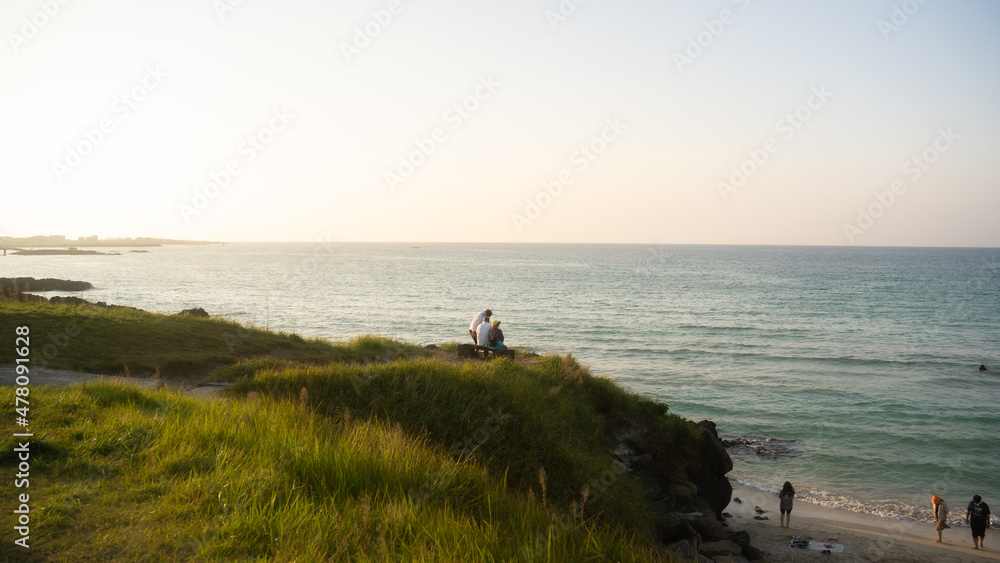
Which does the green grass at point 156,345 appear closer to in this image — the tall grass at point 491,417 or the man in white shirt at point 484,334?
the man in white shirt at point 484,334

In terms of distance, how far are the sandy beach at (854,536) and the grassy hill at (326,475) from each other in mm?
4828

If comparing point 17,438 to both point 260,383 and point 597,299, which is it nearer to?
point 260,383

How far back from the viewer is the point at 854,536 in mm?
13734

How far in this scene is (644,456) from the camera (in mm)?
12750

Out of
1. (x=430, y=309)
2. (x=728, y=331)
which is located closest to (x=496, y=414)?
(x=728, y=331)

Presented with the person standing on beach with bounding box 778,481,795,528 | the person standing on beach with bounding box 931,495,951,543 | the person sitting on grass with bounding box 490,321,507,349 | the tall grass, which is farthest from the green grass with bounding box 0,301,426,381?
the person standing on beach with bounding box 931,495,951,543

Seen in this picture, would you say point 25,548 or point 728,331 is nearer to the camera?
point 25,548

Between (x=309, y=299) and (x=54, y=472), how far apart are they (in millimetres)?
55429

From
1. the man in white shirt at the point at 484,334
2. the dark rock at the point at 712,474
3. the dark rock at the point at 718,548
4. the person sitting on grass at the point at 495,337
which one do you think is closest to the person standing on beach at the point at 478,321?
the man in white shirt at the point at 484,334

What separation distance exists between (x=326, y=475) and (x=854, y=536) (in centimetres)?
1431

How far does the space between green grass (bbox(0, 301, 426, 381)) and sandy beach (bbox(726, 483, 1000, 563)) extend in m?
11.4

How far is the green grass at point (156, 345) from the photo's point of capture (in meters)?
13.0

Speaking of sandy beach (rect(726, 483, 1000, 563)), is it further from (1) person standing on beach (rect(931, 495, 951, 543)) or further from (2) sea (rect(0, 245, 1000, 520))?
(2) sea (rect(0, 245, 1000, 520))

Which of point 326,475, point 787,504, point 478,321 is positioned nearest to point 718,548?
point 787,504
